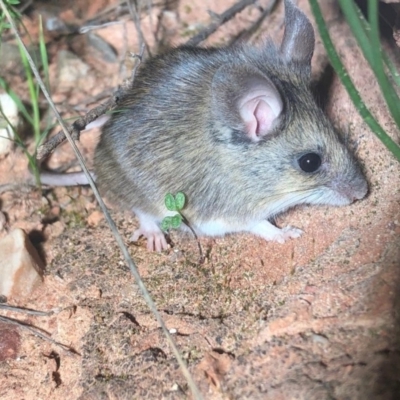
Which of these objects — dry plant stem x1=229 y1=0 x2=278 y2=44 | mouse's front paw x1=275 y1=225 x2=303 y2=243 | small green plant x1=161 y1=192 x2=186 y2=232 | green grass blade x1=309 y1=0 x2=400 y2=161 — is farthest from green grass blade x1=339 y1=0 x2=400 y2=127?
dry plant stem x1=229 y1=0 x2=278 y2=44

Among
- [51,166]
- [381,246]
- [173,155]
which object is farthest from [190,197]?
[51,166]

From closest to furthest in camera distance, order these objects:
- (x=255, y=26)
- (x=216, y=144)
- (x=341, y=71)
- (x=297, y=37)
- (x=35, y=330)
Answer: (x=341, y=71) → (x=35, y=330) → (x=216, y=144) → (x=297, y=37) → (x=255, y=26)

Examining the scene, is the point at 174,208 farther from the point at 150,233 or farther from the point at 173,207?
the point at 150,233

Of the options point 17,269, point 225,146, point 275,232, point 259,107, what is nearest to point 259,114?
point 259,107

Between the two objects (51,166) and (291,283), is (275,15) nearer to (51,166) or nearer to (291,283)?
(51,166)

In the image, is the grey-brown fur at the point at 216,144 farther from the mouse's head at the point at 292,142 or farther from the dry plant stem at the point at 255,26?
the dry plant stem at the point at 255,26

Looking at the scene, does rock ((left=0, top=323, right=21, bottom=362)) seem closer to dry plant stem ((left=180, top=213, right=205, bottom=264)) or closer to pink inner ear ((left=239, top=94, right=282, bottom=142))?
dry plant stem ((left=180, top=213, right=205, bottom=264))

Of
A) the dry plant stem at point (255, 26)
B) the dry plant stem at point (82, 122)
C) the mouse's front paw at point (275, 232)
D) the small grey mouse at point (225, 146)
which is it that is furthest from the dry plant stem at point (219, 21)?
the mouse's front paw at point (275, 232)
